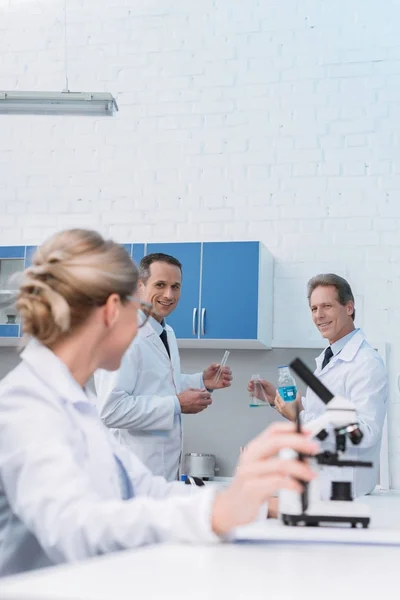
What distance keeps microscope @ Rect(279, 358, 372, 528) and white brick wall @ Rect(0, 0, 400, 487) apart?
2906 millimetres

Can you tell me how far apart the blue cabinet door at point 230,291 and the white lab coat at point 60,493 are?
2880 mm

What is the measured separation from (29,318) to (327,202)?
3.45m

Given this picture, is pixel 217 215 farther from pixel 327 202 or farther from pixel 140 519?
pixel 140 519

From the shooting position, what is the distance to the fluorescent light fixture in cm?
298

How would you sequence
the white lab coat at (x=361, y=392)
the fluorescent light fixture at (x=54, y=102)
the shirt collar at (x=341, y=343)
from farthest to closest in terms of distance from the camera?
1. the shirt collar at (x=341, y=343)
2. the fluorescent light fixture at (x=54, y=102)
3. the white lab coat at (x=361, y=392)

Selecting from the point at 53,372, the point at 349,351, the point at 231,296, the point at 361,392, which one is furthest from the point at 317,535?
the point at 231,296

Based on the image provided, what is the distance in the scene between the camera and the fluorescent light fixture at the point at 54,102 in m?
2.98

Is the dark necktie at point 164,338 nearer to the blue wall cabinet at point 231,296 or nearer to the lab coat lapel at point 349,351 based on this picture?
the lab coat lapel at point 349,351

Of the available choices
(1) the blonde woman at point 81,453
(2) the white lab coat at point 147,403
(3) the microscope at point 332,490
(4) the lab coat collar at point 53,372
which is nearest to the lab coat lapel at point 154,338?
(2) the white lab coat at point 147,403

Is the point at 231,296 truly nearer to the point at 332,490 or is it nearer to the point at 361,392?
the point at 361,392

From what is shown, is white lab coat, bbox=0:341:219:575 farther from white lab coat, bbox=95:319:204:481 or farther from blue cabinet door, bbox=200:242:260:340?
blue cabinet door, bbox=200:242:260:340

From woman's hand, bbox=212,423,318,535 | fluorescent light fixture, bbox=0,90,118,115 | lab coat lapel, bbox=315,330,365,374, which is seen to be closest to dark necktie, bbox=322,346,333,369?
lab coat lapel, bbox=315,330,365,374

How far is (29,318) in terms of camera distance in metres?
1.36

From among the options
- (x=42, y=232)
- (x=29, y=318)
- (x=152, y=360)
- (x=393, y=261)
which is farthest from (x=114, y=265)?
(x=42, y=232)
